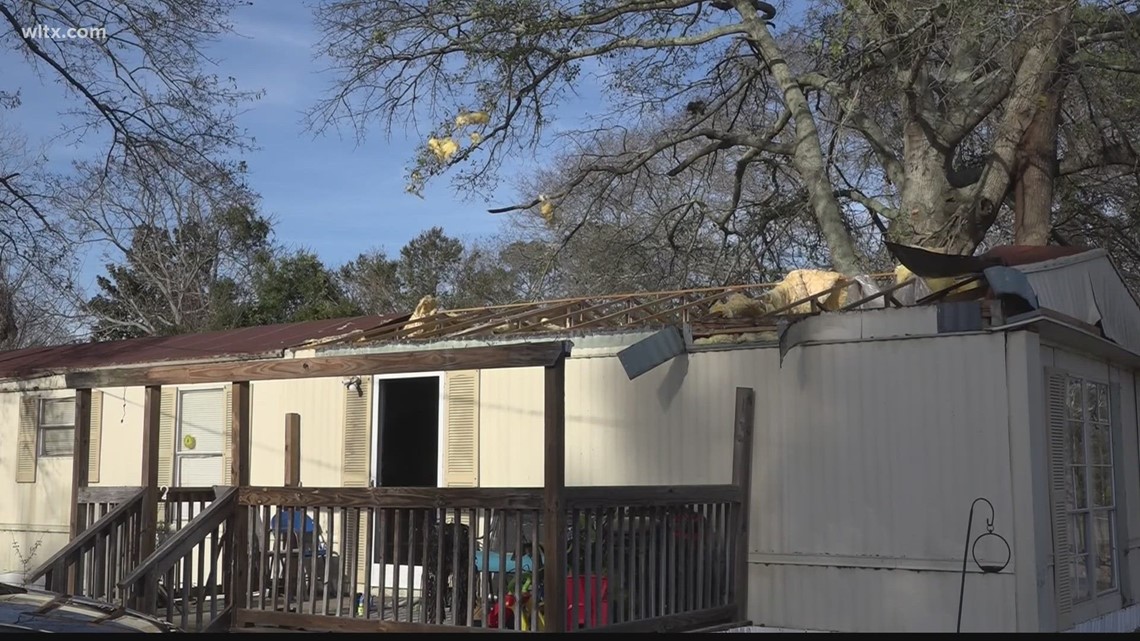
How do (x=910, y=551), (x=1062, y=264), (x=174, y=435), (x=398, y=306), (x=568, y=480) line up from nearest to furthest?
(x=910, y=551), (x=1062, y=264), (x=568, y=480), (x=174, y=435), (x=398, y=306)

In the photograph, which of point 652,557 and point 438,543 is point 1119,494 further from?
point 438,543

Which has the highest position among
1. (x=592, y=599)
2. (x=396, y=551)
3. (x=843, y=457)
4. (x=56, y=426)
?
(x=56, y=426)

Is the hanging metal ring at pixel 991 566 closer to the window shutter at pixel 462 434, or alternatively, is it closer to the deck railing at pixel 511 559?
the deck railing at pixel 511 559

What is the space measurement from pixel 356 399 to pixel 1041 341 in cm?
619

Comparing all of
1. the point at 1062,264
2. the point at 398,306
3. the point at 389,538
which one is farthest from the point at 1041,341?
the point at 398,306

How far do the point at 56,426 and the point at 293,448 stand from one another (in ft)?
13.7

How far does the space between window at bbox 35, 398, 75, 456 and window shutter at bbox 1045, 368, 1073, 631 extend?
34.9 feet

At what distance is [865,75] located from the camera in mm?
13148

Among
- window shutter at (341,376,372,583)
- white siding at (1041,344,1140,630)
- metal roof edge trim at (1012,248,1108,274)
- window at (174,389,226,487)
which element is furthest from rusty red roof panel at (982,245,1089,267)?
window at (174,389,226,487)

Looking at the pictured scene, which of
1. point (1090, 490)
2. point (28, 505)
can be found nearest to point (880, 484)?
point (1090, 490)

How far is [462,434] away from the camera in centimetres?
1084

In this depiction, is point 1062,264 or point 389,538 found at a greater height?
point 1062,264
